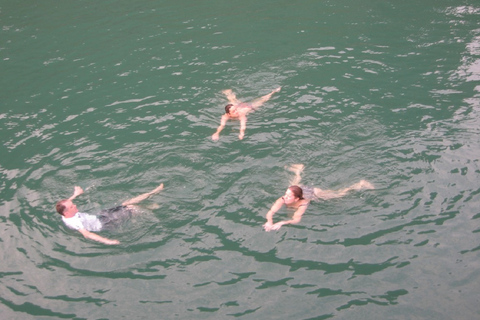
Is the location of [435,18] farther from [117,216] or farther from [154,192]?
[117,216]

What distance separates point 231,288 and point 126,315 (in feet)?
7.02

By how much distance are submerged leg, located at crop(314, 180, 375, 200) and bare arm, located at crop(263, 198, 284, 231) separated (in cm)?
99

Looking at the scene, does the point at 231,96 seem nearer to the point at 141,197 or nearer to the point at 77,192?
the point at 141,197

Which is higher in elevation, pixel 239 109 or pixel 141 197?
pixel 239 109

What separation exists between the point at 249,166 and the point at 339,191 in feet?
8.29

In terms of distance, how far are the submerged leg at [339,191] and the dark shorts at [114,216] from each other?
470 centimetres

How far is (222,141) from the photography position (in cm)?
1295

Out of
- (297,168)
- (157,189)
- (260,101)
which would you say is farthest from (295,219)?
(260,101)

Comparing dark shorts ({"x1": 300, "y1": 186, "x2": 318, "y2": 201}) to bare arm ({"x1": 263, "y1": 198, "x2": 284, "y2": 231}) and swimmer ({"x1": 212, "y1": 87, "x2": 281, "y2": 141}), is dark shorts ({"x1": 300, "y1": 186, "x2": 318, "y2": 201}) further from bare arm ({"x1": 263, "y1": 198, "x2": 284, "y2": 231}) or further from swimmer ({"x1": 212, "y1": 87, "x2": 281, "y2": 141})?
swimmer ({"x1": 212, "y1": 87, "x2": 281, "y2": 141})

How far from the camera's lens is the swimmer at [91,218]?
997 centimetres

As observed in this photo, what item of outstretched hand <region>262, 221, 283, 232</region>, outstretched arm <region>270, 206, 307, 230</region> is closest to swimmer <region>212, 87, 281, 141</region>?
outstretched arm <region>270, 206, 307, 230</region>

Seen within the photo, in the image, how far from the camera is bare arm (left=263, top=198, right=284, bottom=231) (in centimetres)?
994

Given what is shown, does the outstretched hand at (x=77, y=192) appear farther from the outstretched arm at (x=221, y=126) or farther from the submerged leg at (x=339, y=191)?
the submerged leg at (x=339, y=191)

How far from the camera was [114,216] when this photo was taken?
1032 cm
